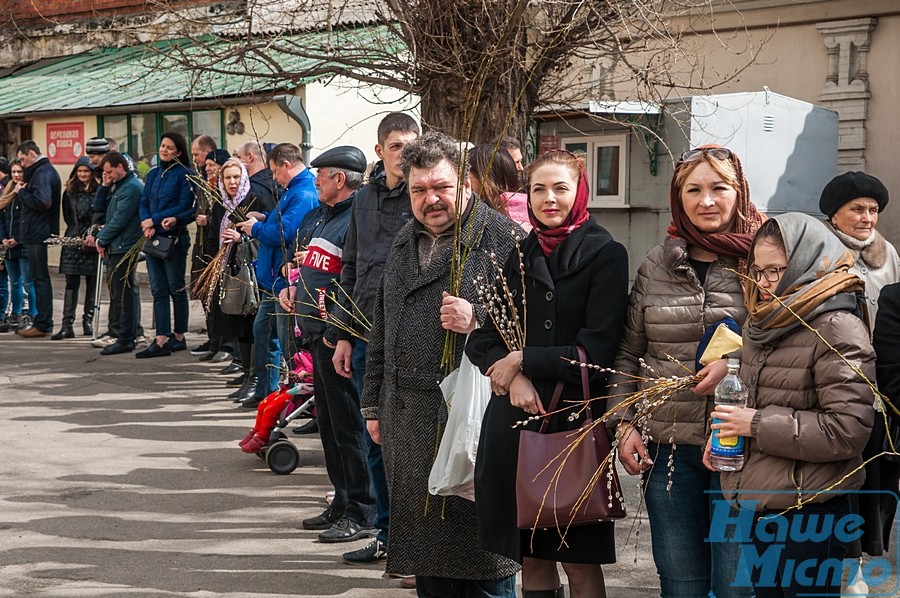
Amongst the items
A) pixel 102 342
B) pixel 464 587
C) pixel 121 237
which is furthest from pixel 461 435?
pixel 102 342

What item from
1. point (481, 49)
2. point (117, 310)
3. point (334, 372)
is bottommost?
point (117, 310)

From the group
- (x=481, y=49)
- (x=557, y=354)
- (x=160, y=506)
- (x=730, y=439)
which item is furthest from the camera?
(x=481, y=49)

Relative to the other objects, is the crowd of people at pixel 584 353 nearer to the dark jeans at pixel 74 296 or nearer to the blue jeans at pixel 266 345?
the blue jeans at pixel 266 345

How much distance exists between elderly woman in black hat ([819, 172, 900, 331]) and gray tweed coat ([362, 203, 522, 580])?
218 centimetres

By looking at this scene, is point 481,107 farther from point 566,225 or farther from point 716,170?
point 716,170

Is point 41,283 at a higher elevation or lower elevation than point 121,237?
lower

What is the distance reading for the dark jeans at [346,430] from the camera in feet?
20.3

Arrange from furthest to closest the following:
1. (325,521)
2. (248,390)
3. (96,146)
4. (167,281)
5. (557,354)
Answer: (96,146), (167,281), (248,390), (325,521), (557,354)

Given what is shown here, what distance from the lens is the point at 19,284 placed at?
1512cm

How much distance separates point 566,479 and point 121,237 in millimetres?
9976

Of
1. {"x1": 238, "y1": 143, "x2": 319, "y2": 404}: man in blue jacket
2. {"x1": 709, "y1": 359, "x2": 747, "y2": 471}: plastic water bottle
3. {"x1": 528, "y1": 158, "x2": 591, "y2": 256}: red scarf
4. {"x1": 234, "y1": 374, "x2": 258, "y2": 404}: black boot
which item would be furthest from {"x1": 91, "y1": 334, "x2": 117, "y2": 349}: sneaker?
{"x1": 709, "y1": 359, "x2": 747, "y2": 471}: plastic water bottle

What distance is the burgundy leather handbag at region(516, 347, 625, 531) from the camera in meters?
3.88

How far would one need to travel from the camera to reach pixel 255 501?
280 inches

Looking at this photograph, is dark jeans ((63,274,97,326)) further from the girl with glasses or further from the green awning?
the girl with glasses
